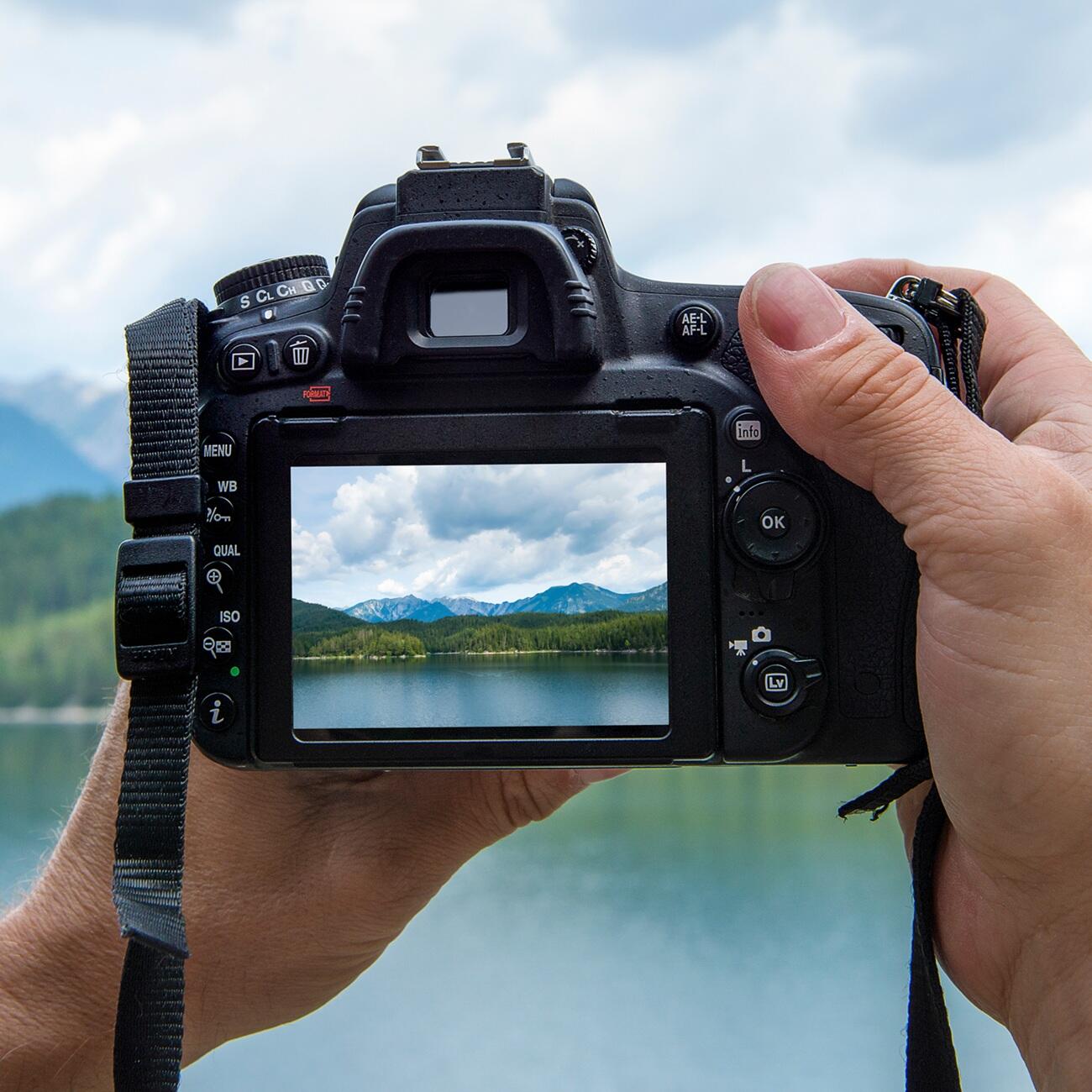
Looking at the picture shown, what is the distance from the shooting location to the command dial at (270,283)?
2.93 feet

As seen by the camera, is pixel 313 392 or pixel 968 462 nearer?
pixel 968 462

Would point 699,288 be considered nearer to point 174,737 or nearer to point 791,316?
point 791,316

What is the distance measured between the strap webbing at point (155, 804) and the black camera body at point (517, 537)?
0.09 feet

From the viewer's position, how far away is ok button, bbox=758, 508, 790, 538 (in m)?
0.83

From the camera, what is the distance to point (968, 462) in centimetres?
74

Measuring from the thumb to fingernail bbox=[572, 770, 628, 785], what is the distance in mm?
319

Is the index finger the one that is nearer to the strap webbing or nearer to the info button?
the info button

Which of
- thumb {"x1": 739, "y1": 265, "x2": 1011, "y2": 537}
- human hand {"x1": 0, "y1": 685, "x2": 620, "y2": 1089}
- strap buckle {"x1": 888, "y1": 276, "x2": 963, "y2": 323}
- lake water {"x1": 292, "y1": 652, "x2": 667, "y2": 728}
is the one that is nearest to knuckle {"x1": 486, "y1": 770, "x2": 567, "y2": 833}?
human hand {"x1": 0, "y1": 685, "x2": 620, "y2": 1089}

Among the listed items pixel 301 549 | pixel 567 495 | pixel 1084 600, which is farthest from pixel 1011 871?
pixel 301 549

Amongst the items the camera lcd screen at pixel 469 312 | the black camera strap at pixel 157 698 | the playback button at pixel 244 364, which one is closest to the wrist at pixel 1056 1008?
the black camera strap at pixel 157 698

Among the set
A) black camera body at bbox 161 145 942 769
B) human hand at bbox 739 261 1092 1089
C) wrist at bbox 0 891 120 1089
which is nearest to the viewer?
human hand at bbox 739 261 1092 1089

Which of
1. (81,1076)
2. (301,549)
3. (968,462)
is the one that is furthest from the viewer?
(81,1076)

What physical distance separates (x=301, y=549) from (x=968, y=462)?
1.62ft

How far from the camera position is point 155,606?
0.81m
